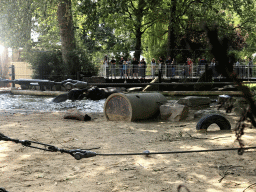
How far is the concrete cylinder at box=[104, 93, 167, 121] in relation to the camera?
8.91m

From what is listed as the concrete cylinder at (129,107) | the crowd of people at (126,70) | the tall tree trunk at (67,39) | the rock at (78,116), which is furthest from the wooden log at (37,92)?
the concrete cylinder at (129,107)

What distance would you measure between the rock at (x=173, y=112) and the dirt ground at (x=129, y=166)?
2.24 m

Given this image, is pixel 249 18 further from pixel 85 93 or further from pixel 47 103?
pixel 47 103

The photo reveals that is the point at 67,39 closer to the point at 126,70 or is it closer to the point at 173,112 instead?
the point at 126,70

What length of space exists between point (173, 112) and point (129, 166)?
16.6ft

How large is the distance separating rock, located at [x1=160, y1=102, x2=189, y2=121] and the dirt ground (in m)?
2.24

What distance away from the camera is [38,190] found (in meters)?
3.53

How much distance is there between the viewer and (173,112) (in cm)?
923

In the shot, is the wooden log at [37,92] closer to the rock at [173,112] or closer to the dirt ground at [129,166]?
the rock at [173,112]

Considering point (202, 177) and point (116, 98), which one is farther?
point (116, 98)

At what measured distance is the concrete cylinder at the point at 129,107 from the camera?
891 centimetres

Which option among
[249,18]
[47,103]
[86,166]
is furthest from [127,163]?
[249,18]

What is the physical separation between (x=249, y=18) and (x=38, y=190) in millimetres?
25354

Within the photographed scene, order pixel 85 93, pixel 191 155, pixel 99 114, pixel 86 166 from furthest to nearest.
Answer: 1. pixel 85 93
2. pixel 99 114
3. pixel 191 155
4. pixel 86 166
